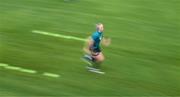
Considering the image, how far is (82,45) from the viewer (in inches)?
822

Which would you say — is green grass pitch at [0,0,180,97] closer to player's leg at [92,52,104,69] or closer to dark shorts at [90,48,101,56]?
player's leg at [92,52,104,69]

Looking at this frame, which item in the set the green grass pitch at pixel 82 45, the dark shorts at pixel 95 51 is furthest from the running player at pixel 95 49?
the green grass pitch at pixel 82 45

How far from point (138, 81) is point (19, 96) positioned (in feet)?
15.6

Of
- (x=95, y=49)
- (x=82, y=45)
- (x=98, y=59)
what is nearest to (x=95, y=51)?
(x=95, y=49)

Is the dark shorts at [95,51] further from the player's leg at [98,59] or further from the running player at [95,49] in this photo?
the player's leg at [98,59]

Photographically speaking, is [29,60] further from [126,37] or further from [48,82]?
[126,37]

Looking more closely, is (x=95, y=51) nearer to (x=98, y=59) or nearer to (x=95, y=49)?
(x=95, y=49)

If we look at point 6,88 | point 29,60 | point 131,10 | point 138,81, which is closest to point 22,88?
point 6,88

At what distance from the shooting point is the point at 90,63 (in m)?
18.6

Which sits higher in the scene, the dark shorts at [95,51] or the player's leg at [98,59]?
the dark shorts at [95,51]

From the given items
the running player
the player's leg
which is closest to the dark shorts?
the running player

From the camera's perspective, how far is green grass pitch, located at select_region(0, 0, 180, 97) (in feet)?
56.8

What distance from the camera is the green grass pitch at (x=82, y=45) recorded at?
17312 millimetres

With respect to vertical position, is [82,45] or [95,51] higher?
[82,45]
